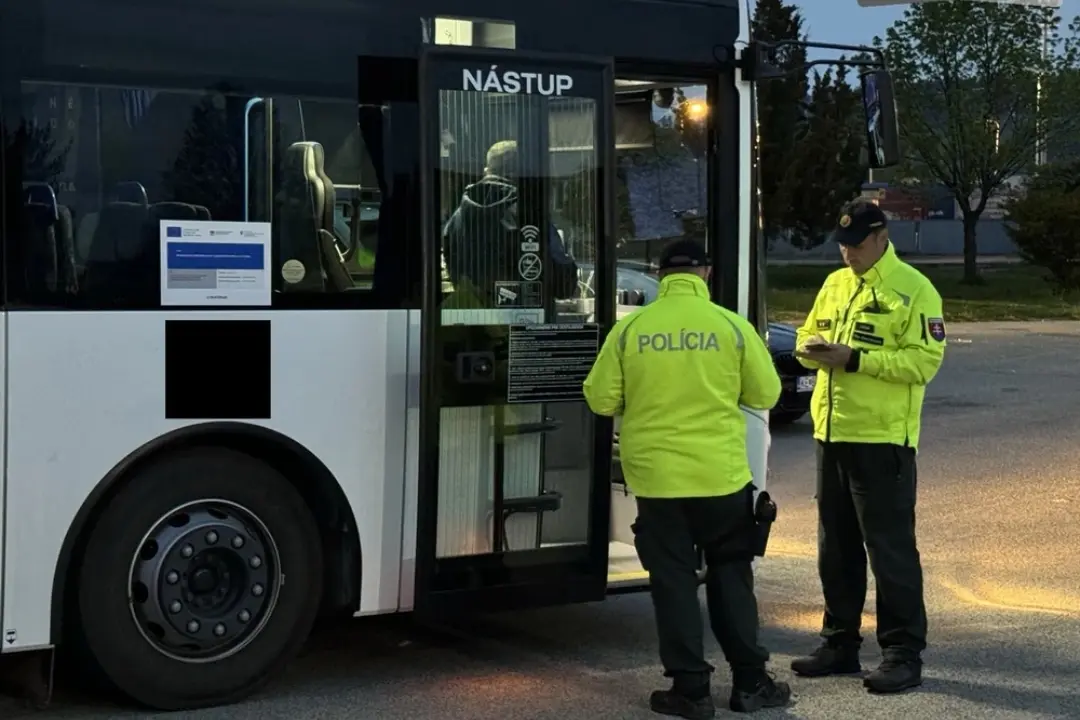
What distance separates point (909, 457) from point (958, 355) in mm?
16420

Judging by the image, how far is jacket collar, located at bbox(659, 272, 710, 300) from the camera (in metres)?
5.30

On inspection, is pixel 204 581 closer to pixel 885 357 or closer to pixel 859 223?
pixel 885 357

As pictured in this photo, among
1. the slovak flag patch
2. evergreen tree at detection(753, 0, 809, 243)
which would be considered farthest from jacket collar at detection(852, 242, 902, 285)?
evergreen tree at detection(753, 0, 809, 243)

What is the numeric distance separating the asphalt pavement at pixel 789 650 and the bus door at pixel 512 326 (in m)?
0.39

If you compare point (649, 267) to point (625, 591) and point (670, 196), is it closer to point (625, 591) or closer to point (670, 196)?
point (670, 196)

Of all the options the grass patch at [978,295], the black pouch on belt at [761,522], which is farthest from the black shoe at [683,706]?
the grass patch at [978,295]

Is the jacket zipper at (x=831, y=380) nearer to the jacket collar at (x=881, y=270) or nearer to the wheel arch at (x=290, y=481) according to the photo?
the jacket collar at (x=881, y=270)

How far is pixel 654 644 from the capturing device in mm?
6449

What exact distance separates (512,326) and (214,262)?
1207mm

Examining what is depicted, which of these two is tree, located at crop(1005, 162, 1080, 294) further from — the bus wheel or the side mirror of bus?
the bus wheel

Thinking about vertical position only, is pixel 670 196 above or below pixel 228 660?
above

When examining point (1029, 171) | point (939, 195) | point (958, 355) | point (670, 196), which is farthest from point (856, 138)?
point (670, 196)

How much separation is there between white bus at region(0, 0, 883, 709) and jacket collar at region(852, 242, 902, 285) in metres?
1.02

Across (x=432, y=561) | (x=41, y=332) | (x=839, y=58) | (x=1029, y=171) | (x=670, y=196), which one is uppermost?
(x=1029, y=171)
